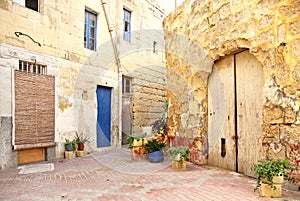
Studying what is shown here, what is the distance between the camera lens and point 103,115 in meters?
9.37

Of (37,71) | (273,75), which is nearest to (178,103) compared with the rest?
(273,75)

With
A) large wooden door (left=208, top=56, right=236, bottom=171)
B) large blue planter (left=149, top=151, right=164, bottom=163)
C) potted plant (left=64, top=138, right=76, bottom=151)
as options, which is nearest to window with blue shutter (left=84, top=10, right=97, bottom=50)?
potted plant (left=64, top=138, right=76, bottom=151)

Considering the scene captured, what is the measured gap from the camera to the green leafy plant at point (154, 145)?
6.30m

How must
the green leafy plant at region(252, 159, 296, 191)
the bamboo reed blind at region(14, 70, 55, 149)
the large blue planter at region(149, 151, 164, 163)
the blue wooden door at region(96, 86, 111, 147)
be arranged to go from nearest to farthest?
1. the green leafy plant at region(252, 159, 296, 191)
2. the large blue planter at region(149, 151, 164, 163)
3. the bamboo reed blind at region(14, 70, 55, 149)
4. the blue wooden door at region(96, 86, 111, 147)

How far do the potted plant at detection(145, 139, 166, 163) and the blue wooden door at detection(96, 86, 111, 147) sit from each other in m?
3.22

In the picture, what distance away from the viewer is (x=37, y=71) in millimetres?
6910

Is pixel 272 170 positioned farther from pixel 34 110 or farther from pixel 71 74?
pixel 71 74

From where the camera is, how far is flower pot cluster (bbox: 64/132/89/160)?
7.40 metres

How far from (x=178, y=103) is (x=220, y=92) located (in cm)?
151

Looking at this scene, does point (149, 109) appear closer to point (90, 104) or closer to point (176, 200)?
point (90, 104)

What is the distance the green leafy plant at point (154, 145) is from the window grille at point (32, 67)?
11.7 feet

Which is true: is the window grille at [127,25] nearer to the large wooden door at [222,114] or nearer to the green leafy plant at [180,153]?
the large wooden door at [222,114]

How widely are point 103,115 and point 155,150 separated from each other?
3668mm

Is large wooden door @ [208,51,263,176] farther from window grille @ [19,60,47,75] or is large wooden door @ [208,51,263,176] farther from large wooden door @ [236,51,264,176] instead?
window grille @ [19,60,47,75]
